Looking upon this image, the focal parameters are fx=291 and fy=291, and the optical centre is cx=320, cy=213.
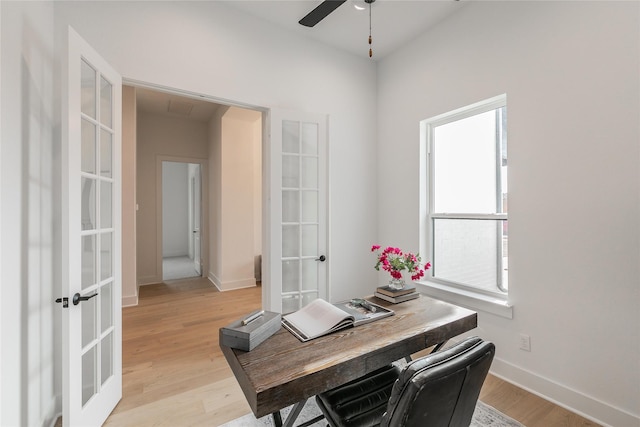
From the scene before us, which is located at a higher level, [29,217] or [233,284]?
[29,217]

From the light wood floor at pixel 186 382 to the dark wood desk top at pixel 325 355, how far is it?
91cm

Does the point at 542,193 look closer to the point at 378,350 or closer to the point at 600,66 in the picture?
the point at 600,66

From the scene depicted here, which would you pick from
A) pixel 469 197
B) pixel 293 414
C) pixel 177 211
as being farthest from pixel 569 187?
pixel 177 211

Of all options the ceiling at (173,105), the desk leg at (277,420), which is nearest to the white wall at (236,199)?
the ceiling at (173,105)

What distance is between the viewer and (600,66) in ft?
5.89

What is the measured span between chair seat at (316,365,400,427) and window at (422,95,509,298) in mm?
1520

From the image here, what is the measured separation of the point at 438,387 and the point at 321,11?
102 inches

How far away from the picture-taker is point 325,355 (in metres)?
1.23

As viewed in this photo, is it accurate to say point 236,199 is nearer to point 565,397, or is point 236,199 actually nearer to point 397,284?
point 397,284

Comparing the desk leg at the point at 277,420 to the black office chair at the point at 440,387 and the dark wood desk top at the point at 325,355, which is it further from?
the black office chair at the point at 440,387

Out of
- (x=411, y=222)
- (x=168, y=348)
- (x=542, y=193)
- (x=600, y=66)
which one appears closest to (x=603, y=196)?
(x=542, y=193)

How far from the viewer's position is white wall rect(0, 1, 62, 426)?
1.39 m

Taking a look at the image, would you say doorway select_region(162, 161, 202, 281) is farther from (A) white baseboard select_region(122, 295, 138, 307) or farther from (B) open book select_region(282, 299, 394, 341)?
(B) open book select_region(282, 299, 394, 341)

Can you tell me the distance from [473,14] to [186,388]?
12.5 ft
